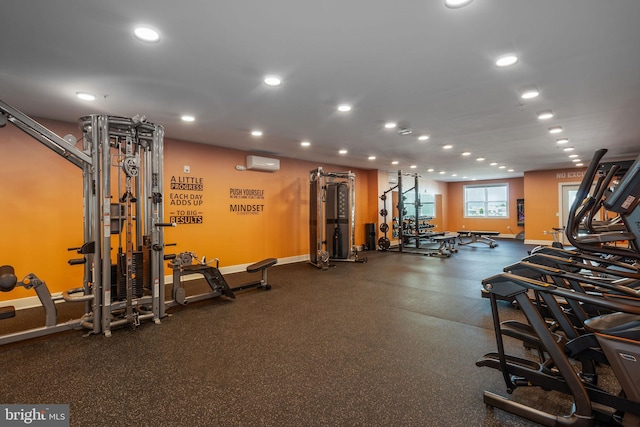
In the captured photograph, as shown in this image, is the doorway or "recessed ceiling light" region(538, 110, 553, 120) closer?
"recessed ceiling light" region(538, 110, 553, 120)

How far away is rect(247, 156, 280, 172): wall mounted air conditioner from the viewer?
627 cm

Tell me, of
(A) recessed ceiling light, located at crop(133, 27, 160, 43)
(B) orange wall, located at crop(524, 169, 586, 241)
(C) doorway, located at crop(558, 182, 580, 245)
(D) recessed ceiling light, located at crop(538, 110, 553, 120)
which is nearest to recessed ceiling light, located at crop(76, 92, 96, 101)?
(A) recessed ceiling light, located at crop(133, 27, 160, 43)

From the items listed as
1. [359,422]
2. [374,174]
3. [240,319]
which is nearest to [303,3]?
[359,422]

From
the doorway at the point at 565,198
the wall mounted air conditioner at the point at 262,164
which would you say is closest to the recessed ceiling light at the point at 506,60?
the wall mounted air conditioner at the point at 262,164

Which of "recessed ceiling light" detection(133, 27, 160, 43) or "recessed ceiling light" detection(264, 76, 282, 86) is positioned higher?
"recessed ceiling light" detection(264, 76, 282, 86)

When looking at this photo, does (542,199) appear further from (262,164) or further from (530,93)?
(262,164)

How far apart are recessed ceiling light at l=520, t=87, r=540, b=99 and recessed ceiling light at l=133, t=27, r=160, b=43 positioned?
3611 millimetres

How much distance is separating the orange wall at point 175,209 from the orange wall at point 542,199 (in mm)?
6033

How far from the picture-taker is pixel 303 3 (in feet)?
6.18

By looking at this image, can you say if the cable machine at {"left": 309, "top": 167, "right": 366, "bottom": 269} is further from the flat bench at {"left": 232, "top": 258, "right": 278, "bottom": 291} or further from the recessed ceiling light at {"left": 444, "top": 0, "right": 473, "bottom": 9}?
the recessed ceiling light at {"left": 444, "top": 0, "right": 473, "bottom": 9}

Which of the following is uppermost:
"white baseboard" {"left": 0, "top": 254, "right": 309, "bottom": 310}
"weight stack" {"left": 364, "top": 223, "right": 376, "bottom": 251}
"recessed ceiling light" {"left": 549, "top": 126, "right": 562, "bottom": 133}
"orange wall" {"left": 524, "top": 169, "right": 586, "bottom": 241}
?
"recessed ceiling light" {"left": 549, "top": 126, "right": 562, "bottom": 133}

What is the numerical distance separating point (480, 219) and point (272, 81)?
42.3 ft

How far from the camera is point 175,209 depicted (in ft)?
17.5

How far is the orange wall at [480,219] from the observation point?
12336 mm
